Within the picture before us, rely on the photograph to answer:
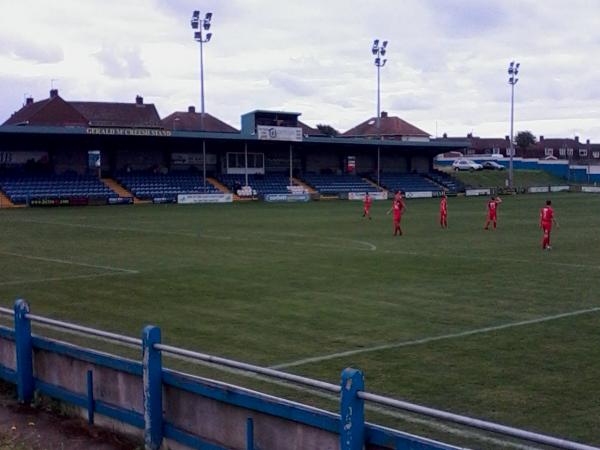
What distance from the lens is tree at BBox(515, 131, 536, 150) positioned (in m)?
143

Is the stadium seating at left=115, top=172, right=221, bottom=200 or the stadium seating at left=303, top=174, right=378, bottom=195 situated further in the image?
the stadium seating at left=303, top=174, right=378, bottom=195

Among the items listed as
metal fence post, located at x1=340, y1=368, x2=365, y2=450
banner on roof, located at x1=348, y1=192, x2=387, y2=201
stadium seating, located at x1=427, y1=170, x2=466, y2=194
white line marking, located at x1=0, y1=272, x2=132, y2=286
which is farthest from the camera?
stadium seating, located at x1=427, y1=170, x2=466, y2=194

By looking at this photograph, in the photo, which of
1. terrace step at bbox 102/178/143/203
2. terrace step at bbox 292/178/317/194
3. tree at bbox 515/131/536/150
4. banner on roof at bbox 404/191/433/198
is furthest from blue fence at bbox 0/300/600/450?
tree at bbox 515/131/536/150

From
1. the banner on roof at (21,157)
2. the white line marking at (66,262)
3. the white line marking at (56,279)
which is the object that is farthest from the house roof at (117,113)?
the white line marking at (56,279)

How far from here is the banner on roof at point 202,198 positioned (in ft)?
203

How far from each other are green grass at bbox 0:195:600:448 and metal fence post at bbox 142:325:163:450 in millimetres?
2277

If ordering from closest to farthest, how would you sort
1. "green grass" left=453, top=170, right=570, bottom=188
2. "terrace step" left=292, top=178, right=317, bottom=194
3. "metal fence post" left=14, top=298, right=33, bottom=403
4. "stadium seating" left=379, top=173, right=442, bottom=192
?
"metal fence post" left=14, top=298, right=33, bottom=403
"terrace step" left=292, top=178, right=317, bottom=194
"stadium seating" left=379, top=173, right=442, bottom=192
"green grass" left=453, top=170, right=570, bottom=188

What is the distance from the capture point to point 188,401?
24.1ft

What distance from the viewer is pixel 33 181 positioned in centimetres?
5969

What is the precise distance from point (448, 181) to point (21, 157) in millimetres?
44525

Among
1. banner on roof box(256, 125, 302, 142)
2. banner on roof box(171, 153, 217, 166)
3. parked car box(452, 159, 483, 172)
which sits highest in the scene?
banner on roof box(256, 125, 302, 142)

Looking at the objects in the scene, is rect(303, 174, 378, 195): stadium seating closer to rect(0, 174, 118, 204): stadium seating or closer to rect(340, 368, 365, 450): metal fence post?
rect(0, 174, 118, 204): stadium seating

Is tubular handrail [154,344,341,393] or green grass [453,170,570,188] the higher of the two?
tubular handrail [154,344,341,393]

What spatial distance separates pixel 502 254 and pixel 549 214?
98.8 inches
